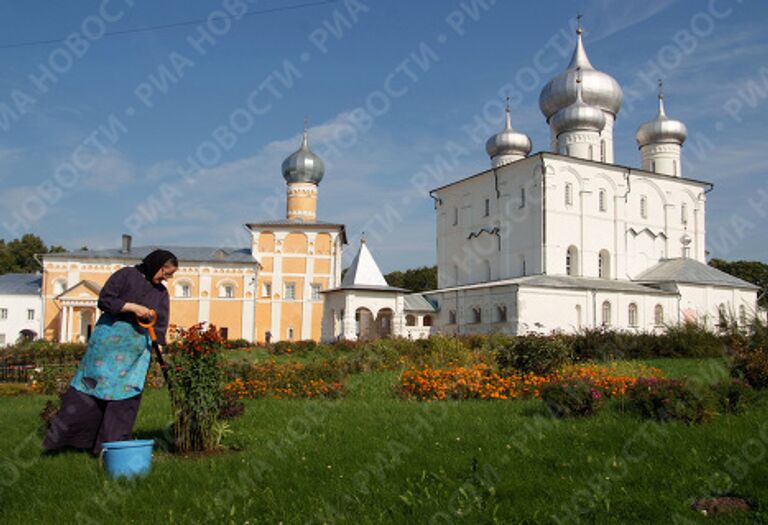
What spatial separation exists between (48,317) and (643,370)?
33.1 m

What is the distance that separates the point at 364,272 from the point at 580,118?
1445 cm

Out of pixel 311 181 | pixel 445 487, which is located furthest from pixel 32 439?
pixel 311 181

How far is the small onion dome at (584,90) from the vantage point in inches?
1346

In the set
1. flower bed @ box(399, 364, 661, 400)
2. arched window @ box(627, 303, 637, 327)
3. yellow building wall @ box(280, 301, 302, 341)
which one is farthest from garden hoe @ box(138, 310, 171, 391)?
yellow building wall @ box(280, 301, 302, 341)

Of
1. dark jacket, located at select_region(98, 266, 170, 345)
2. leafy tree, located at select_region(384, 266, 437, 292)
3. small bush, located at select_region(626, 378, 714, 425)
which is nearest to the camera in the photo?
dark jacket, located at select_region(98, 266, 170, 345)

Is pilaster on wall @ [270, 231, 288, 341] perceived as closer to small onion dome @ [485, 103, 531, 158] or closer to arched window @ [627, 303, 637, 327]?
small onion dome @ [485, 103, 531, 158]

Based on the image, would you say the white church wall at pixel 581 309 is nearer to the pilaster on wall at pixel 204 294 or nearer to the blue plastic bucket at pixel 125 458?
the pilaster on wall at pixel 204 294

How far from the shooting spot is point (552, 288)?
27.6 meters

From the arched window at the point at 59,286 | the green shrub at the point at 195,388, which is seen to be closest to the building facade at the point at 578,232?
the arched window at the point at 59,286

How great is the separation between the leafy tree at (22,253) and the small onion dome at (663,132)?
41.9m

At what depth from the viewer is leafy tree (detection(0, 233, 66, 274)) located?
51875 mm

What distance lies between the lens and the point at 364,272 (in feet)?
84.1

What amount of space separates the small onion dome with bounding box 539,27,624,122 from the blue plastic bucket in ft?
106

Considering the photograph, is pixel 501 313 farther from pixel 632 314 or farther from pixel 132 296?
pixel 132 296
